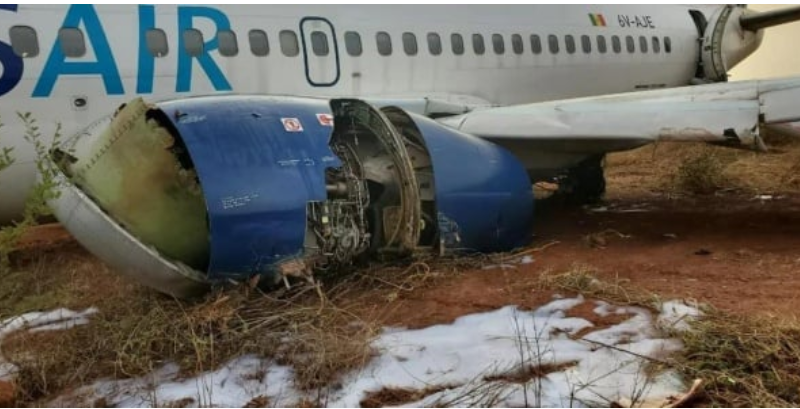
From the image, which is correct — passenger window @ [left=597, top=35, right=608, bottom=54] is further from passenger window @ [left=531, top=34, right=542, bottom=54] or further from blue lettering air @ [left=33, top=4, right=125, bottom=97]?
blue lettering air @ [left=33, top=4, right=125, bottom=97]

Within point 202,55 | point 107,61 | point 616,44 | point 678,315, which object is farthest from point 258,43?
point 616,44

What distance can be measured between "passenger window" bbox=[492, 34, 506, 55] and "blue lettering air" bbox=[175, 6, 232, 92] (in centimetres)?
386

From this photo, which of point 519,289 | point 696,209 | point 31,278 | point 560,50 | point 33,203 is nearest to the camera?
point 33,203

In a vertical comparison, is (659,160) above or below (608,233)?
below

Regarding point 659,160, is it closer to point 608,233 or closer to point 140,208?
point 608,233

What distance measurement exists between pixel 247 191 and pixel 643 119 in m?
3.69

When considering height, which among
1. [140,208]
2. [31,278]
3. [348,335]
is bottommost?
[31,278]

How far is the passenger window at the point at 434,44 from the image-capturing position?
9938mm

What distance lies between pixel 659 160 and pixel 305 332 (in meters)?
13.6

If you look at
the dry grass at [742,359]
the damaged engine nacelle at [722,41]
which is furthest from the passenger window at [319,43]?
the damaged engine nacelle at [722,41]

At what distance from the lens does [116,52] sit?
296 inches

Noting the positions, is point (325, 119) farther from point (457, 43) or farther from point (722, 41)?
point (722, 41)

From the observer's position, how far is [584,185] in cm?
1052

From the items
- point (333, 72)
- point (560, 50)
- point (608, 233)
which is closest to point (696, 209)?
point (608, 233)
